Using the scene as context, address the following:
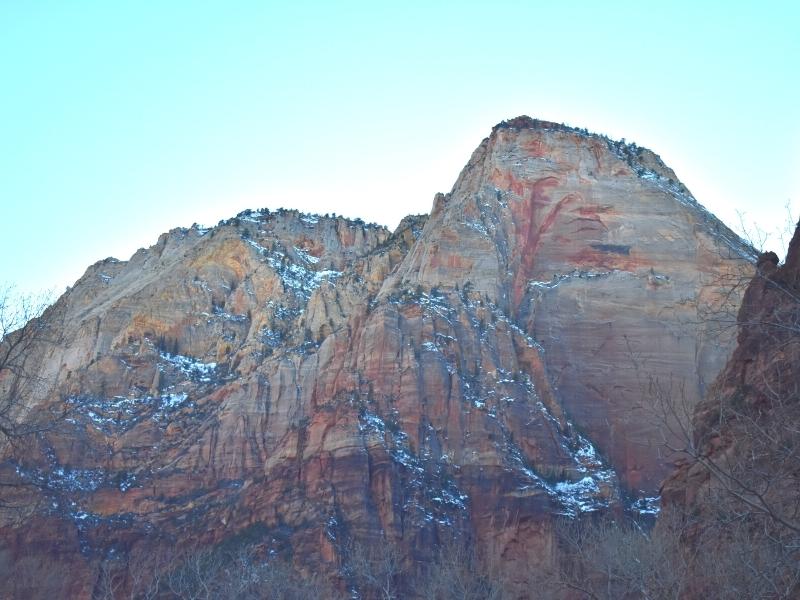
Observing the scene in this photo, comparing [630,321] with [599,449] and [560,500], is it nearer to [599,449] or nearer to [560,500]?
[599,449]

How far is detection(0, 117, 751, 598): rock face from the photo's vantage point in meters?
65.0

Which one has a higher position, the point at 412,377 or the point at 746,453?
the point at 412,377

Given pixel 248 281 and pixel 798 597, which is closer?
pixel 798 597

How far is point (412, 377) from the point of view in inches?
2749

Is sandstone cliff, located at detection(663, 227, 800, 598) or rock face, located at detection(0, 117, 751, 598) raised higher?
rock face, located at detection(0, 117, 751, 598)

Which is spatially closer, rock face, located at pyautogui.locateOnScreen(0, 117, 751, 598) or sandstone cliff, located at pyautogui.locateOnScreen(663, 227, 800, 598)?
sandstone cliff, located at pyautogui.locateOnScreen(663, 227, 800, 598)

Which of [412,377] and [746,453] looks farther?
[412,377]

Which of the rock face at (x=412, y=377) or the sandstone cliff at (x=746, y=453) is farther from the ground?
the rock face at (x=412, y=377)

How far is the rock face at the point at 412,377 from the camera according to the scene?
65.0m

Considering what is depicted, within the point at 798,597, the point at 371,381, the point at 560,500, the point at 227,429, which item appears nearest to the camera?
the point at 798,597

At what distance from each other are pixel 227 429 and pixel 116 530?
9839 mm

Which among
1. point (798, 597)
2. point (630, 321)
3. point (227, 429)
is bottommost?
point (798, 597)

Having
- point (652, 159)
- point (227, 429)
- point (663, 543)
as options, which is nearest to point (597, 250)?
point (652, 159)

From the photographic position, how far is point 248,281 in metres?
96.4
